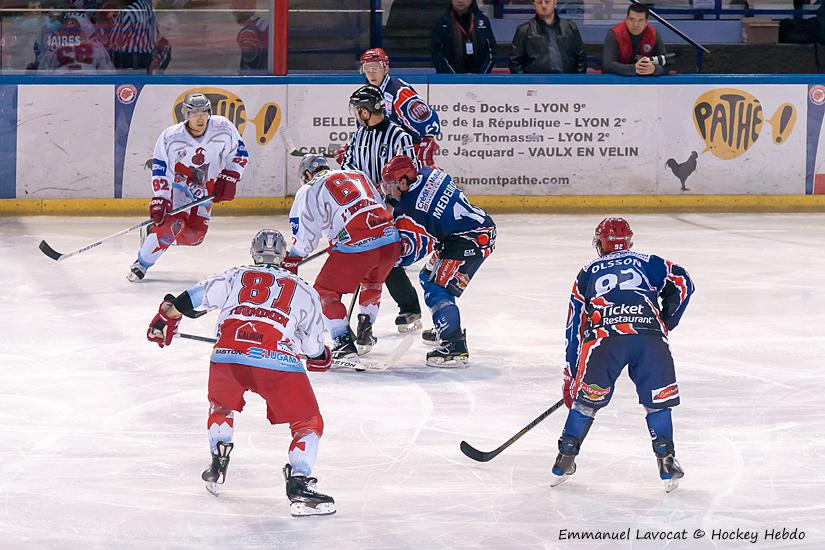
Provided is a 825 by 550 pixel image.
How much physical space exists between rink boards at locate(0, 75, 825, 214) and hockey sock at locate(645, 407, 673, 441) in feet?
20.4

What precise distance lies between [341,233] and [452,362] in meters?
0.79

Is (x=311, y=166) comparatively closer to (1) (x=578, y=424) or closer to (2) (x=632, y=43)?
(1) (x=578, y=424)

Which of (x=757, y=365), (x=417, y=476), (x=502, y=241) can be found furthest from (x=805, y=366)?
(x=502, y=241)

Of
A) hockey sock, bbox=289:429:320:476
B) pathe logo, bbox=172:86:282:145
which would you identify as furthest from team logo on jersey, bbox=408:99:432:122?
hockey sock, bbox=289:429:320:476

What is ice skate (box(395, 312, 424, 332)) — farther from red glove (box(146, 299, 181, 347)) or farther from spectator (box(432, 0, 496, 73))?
spectator (box(432, 0, 496, 73))

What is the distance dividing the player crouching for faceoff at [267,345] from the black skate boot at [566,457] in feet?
2.62

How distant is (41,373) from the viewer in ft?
20.9

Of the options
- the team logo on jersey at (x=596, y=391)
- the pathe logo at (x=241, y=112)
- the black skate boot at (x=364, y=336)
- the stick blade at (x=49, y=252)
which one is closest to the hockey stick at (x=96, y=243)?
the stick blade at (x=49, y=252)

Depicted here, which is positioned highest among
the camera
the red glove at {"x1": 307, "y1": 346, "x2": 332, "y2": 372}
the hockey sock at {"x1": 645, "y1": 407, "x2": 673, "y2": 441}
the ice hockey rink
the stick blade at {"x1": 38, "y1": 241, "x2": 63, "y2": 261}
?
the camera

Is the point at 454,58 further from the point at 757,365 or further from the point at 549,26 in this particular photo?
the point at 757,365

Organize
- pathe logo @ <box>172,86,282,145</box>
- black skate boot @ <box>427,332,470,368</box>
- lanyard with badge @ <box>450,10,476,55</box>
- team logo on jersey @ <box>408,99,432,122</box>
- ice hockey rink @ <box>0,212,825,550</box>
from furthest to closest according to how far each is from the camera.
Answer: lanyard with badge @ <box>450,10,476,55</box>
pathe logo @ <box>172,86,282,145</box>
team logo on jersey @ <box>408,99,432,122</box>
black skate boot @ <box>427,332,470,368</box>
ice hockey rink @ <box>0,212,825,550</box>

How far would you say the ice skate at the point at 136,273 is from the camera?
843 cm

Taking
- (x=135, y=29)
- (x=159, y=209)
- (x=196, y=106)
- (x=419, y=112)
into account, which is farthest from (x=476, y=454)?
(x=135, y=29)

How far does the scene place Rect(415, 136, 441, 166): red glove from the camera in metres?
7.97
